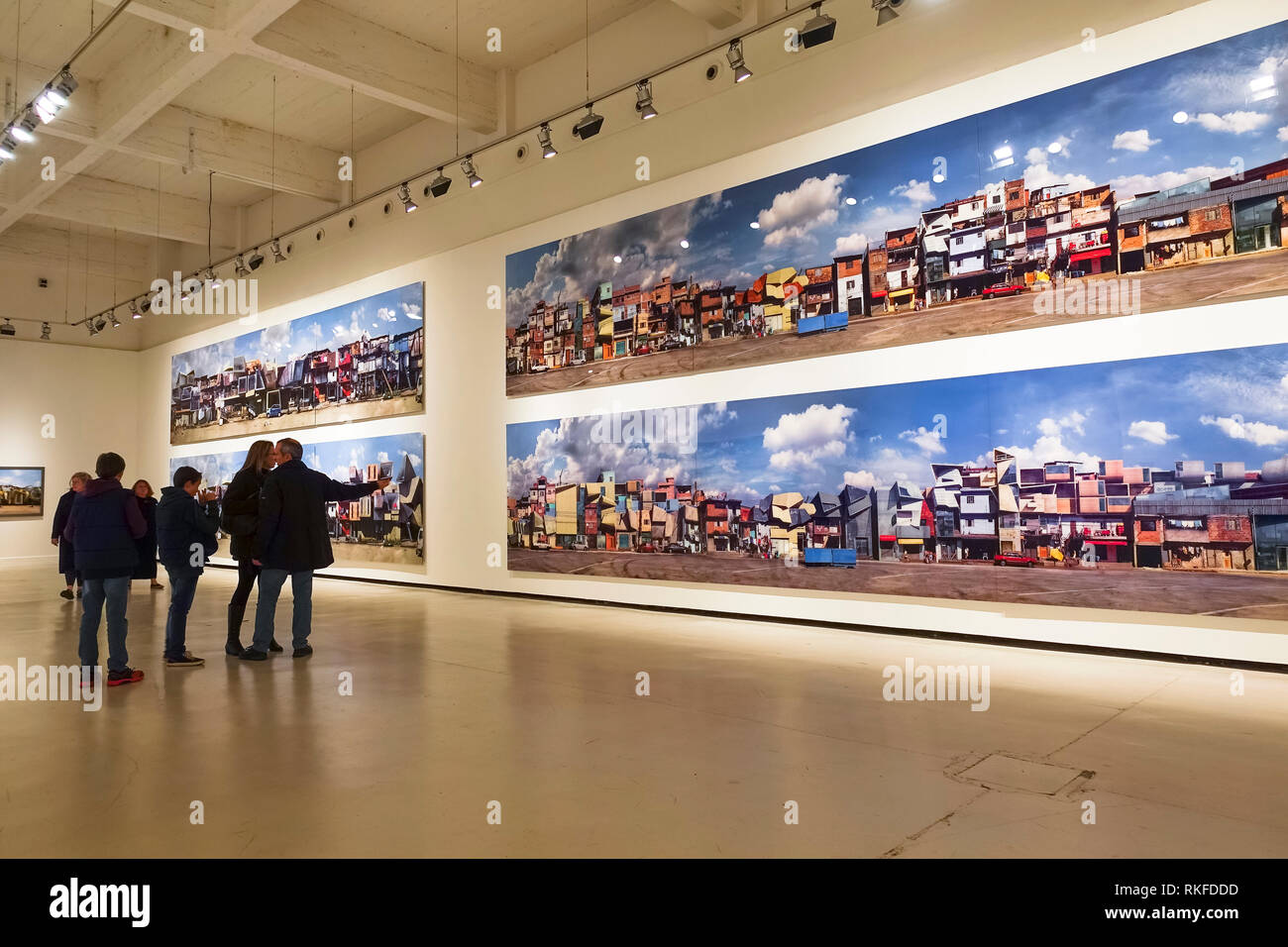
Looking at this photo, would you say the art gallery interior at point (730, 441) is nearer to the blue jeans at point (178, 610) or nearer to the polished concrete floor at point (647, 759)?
the polished concrete floor at point (647, 759)

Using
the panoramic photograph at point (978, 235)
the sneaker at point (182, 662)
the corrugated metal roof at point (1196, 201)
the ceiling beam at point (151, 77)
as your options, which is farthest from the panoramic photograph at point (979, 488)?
the ceiling beam at point (151, 77)

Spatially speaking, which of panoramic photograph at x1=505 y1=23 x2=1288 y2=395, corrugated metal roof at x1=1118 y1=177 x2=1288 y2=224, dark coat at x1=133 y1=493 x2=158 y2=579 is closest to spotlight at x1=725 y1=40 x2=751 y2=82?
panoramic photograph at x1=505 y1=23 x2=1288 y2=395

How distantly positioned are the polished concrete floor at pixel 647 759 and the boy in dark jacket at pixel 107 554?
0.44m

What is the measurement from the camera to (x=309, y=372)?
1379cm

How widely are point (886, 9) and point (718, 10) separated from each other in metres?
2.14

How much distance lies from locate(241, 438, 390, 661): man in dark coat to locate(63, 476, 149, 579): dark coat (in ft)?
3.19

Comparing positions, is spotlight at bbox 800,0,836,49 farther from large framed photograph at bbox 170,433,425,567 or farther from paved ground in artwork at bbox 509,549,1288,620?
large framed photograph at bbox 170,433,425,567

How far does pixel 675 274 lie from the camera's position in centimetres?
886

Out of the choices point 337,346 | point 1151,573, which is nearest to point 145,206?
point 337,346

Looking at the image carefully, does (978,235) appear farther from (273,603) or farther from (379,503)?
(379,503)

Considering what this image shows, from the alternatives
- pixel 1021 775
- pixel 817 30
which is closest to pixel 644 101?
pixel 817 30

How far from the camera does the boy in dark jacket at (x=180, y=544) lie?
585 centimetres
